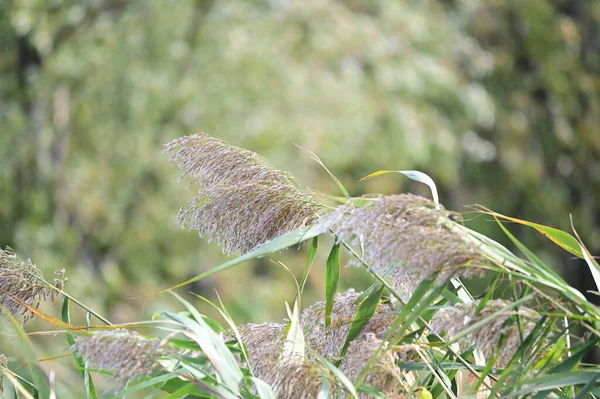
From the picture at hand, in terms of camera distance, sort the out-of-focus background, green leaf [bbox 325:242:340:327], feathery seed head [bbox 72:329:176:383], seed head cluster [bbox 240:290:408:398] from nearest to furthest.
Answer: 1. feathery seed head [bbox 72:329:176:383]
2. seed head cluster [bbox 240:290:408:398]
3. green leaf [bbox 325:242:340:327]
4. the out-of-focus background

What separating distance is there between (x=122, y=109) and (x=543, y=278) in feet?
17.0

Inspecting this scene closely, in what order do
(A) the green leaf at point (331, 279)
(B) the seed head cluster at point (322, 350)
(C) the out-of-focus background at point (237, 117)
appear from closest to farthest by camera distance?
(B) the seed head cluster at point (322, 350) < (A) the green leaf at point (331, 279) < (C) the out-of-focus background at point (237, 117)

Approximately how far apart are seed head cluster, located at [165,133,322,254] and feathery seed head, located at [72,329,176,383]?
9.2 inches

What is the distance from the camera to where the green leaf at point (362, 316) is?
3.78 feet

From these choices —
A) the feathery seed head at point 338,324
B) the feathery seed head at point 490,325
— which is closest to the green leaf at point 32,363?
the feathery seed head at point 338,324

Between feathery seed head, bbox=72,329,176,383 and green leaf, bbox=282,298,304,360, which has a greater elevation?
feathery seed head, bbox=72,329,176,383

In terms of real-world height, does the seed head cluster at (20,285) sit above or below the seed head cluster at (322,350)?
above

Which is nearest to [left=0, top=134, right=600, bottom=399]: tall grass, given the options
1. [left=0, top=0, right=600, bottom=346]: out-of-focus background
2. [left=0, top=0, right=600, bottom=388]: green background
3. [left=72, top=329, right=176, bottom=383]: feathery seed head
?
[left=72, top=329, right=176, bottom=383]: feathery seed head

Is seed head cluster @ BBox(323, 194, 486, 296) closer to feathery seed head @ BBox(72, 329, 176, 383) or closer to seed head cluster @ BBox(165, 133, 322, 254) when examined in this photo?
seed head cluster @ BBox(165, 133, 322, 254)

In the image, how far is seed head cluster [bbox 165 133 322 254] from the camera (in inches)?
44.6

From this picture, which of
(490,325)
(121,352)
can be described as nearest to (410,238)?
(490,325)

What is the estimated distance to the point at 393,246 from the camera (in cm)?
97

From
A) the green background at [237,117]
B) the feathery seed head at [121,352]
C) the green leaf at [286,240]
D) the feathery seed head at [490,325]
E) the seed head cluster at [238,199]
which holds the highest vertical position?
the seed head cluster at [238,199]

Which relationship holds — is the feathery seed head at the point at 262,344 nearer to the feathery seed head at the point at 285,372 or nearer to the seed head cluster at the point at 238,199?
the feathery seed head at the point at 285,372
